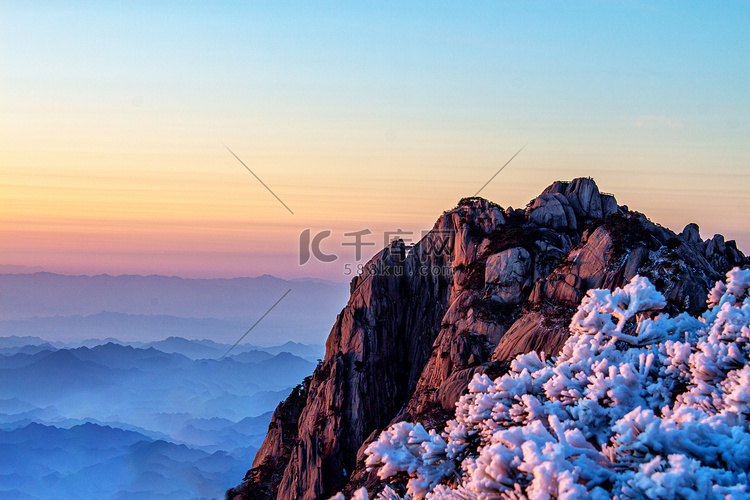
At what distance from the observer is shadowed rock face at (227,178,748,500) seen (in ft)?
145

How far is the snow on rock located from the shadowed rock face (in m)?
20.5

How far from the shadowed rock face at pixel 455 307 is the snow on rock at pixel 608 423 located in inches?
807

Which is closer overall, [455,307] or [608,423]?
[608,423]

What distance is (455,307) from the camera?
53781 mm

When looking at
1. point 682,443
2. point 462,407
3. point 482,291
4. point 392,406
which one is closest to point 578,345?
point 462,407

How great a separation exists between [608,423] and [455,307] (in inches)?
1467

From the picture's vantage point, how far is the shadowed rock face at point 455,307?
4428 centimetres

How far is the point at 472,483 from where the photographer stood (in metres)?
13.0

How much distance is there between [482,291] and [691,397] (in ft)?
120

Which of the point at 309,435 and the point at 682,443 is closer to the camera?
the point at 682,443

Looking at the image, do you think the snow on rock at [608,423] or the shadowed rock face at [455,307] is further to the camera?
the shadowed rock face at [455,307]

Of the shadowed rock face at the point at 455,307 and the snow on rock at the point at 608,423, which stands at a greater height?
the snow on rock at the point at 608,423

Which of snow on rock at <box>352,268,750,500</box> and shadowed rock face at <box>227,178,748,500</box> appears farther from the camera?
shadowed rock face at <box>227,178,748,500</box>

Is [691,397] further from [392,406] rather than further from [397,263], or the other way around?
[397,263]
